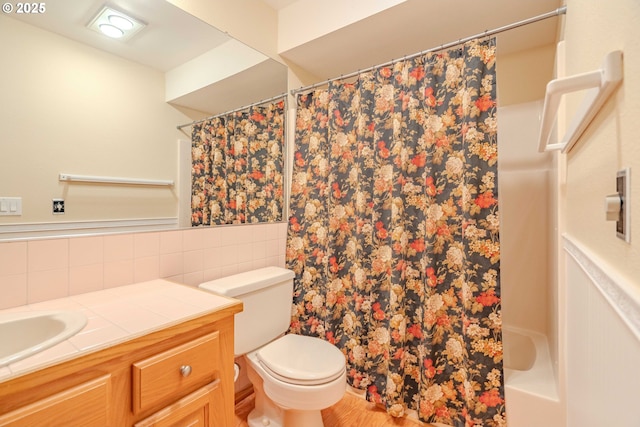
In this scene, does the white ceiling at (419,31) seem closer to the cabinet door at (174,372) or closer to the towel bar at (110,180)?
the towel bar at (110,180)

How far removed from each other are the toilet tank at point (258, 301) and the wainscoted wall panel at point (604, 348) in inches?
47.9

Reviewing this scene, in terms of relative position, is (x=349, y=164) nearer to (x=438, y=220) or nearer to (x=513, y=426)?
(x=438, y=220)

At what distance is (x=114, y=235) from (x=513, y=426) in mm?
1914

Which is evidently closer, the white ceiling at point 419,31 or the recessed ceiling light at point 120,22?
the recessed ceiling light at point 120,22

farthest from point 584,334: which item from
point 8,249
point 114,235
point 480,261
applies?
point 8,249

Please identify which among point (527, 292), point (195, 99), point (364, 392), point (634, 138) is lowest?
point (364, 392)

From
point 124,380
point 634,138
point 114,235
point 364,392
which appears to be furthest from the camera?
point 364,392

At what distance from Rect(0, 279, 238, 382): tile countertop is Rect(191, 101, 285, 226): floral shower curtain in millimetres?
457

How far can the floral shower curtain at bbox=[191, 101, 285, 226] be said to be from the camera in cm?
146

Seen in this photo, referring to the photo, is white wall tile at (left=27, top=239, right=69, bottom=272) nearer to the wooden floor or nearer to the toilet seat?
the toilet seat

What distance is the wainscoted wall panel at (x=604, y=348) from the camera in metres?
0.37

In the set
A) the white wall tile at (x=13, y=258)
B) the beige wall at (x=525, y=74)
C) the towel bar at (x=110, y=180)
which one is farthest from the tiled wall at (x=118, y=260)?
the beige wall at (x=525, y=74)

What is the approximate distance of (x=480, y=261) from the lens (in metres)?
1.28

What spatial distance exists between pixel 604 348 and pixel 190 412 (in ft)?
3.27
